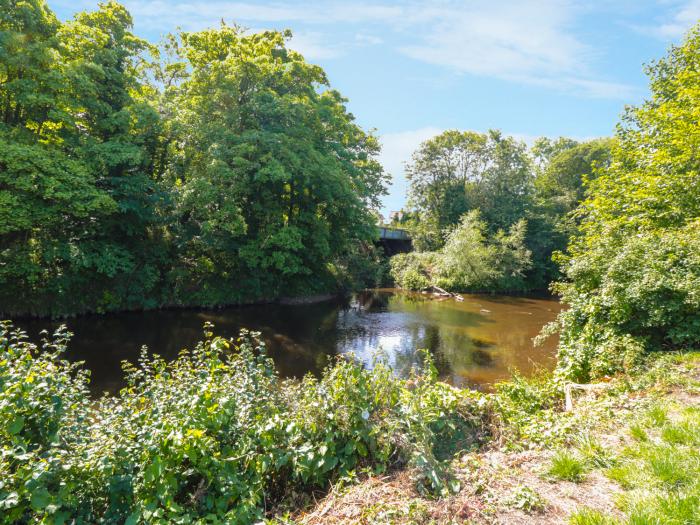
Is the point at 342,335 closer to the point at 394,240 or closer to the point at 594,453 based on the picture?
the point at 594,453

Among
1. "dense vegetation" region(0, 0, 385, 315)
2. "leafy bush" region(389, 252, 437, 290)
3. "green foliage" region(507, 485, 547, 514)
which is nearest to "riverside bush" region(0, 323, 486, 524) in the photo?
"green foliage" region(507, 485, 547, 514)

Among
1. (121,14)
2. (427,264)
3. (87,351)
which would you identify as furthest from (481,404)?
(427,264)

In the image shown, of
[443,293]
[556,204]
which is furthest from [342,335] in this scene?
[556,204]

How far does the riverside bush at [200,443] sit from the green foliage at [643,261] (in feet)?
15.0

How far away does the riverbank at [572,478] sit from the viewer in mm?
3053

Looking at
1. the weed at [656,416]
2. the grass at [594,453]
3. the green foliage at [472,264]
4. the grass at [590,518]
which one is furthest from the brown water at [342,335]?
the green foliage at [472,264]

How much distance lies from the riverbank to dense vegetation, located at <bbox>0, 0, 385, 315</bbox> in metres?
14.4

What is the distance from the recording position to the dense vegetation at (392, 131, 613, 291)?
28125 millimetres

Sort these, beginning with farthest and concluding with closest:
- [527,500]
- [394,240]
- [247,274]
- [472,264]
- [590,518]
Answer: [394,240] < [472,264] < [247,274] < [527,500] < [590,518]

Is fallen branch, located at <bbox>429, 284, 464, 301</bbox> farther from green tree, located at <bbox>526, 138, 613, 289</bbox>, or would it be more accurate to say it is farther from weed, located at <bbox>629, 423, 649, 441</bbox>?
weed, located at <bbox>629, 423, 649, 441</bbox>

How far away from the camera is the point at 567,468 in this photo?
11.8ft

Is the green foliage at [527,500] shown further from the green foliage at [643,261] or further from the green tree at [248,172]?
the green tree at [248,172]

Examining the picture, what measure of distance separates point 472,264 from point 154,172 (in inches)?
841

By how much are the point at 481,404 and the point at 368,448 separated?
205cm
